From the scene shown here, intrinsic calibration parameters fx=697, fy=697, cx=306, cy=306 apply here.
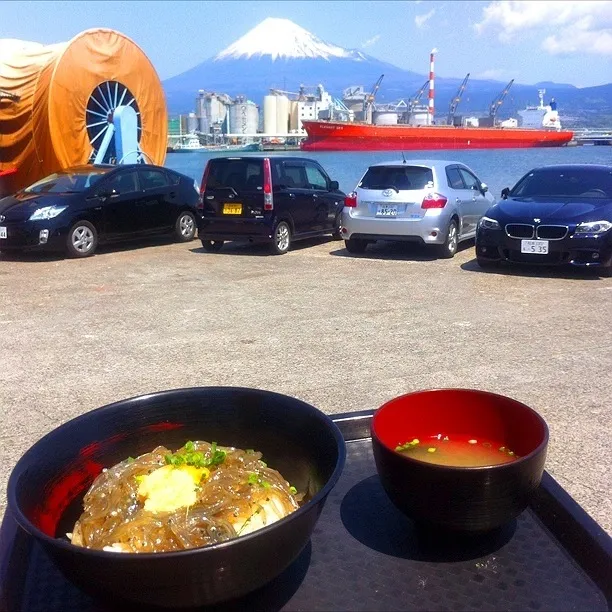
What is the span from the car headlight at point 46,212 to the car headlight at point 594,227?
779cm

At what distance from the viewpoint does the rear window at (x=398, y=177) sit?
11.3 metres

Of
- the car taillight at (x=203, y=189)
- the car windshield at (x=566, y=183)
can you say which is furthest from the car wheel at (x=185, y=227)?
the car windshield at (x=566, y=183)

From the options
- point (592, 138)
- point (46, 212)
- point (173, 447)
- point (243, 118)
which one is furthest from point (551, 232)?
point (592, 138)

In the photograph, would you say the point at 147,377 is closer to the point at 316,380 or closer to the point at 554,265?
the point at 316,380

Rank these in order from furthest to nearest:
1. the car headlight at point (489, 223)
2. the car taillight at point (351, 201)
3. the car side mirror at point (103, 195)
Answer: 1. the car side mirror at point (103, 195)
2. the car taillight at point (351, 201)
3. the car headlight at point (489, 223)

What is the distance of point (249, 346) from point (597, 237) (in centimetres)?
536

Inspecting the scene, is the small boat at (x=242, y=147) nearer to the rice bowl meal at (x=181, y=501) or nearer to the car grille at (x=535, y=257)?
the car grille at (x=535, y=257)

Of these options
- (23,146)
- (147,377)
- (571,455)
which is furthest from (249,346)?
(23,146)

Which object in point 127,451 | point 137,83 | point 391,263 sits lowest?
point 391,263

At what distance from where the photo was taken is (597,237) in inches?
360

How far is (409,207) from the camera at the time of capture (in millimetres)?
11078

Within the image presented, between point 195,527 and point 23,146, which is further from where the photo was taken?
point 23,146

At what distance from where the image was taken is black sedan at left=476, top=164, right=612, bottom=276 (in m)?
9.23

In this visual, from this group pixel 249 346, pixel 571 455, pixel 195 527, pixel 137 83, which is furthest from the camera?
pixel 137 83
